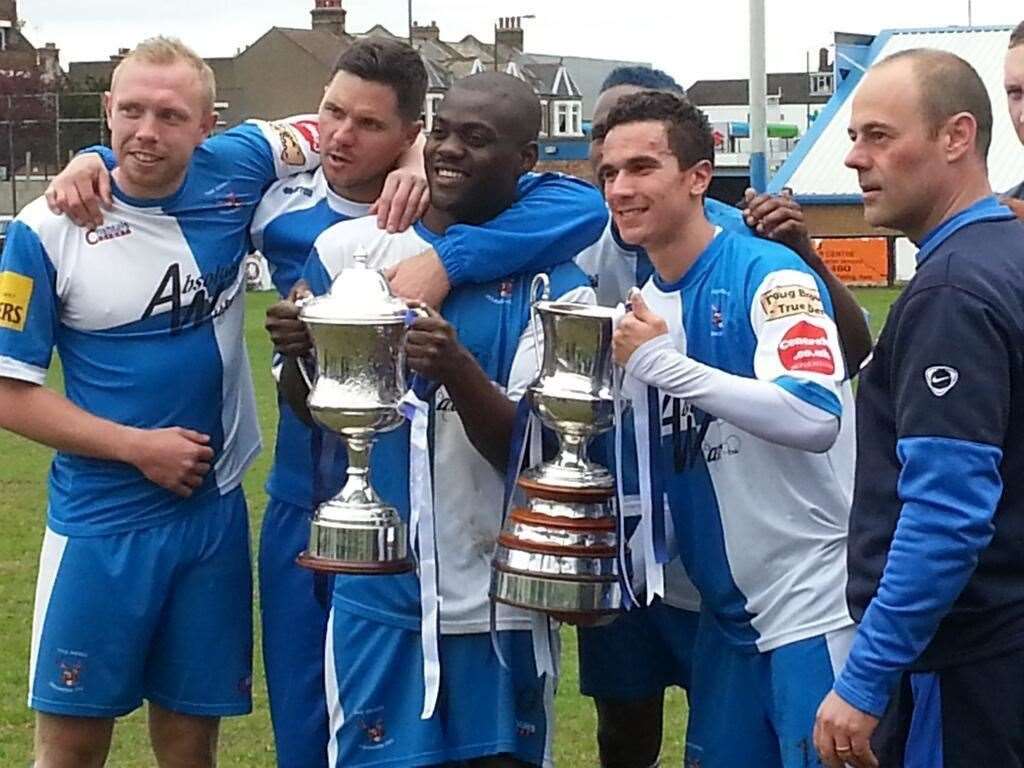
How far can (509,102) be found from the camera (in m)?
3.83

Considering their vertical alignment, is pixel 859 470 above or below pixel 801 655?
above

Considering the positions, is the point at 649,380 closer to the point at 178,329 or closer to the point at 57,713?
the point at 178,329

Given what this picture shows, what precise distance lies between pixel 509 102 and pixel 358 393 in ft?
2.59

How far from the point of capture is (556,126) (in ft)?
236

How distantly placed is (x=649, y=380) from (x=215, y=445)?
1493mm

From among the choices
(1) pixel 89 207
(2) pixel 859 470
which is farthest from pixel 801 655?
(1) pixel 89 207

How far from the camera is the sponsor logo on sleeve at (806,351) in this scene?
355cm

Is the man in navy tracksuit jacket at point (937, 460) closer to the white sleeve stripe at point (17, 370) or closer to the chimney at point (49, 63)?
the white sleeve stripe at point (17, 370)

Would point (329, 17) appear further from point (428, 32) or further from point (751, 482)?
point (751, 482)

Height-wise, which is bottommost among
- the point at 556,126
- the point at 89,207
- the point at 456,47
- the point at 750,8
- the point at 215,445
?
the point at 215,445

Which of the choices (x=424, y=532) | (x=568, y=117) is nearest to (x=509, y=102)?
(x=424, y=532)

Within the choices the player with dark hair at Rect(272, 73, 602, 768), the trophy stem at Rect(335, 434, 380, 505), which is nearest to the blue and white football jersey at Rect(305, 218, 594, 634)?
the player with dark hair at Rect(272, 73, 602, 768)

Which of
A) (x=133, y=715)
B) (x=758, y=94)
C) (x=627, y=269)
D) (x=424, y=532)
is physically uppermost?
(x=758, y=94)

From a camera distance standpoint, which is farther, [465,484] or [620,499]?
[465,484]
